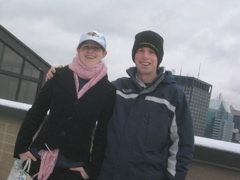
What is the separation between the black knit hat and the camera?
1884 millimetres

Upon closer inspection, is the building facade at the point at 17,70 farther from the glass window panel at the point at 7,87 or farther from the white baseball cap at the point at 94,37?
the white baseball cap at the point at 94,37

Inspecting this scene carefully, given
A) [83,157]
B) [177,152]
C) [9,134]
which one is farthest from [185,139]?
[9,134]

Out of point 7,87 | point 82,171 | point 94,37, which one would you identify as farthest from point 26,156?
point 7,87

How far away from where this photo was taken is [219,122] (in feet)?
512

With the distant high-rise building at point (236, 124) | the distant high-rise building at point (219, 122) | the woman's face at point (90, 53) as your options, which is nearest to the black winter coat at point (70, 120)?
the woman's face at point (90, 53)

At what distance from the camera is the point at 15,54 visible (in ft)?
36.3

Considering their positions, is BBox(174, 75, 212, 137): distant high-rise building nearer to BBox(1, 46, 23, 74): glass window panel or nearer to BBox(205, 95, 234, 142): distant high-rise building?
BBox(205, 95, 234, 142): distant high-rise building

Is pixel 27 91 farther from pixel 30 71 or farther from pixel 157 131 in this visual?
pixel 157 131

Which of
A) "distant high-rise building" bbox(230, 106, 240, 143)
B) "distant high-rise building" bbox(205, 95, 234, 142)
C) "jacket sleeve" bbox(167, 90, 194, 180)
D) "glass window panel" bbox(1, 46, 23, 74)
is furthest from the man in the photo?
"distant high-rise building" bbox(205, 95, 234, 142)

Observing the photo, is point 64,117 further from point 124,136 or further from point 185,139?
point 185,139

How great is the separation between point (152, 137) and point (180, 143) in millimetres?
194

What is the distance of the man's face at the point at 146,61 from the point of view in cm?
186

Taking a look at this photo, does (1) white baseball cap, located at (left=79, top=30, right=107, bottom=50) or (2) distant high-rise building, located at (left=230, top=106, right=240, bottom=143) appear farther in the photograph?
(2) distant high-rise building, located at (left=230, top=106, right=240, bottom=143)

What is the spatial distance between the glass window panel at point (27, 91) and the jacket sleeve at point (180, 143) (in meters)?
10.3
